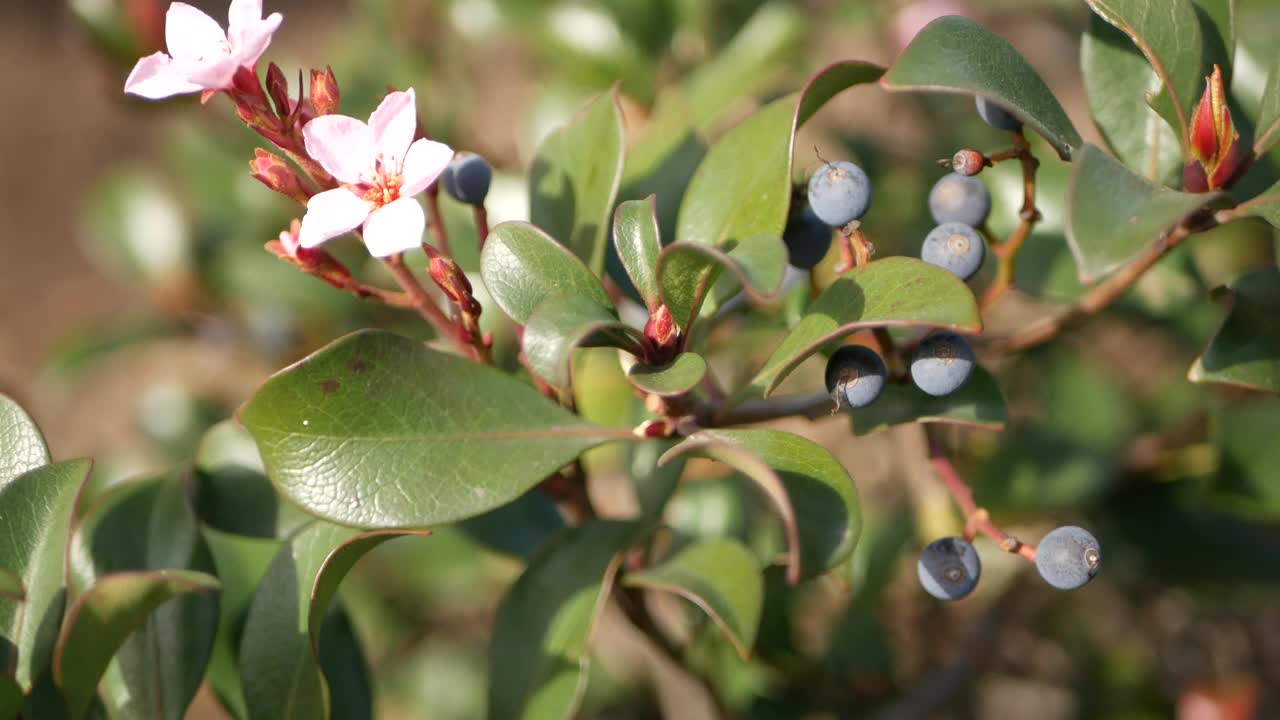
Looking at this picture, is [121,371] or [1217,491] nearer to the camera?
[1217,491]

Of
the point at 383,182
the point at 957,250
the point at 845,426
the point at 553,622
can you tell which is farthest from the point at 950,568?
the point at 845,426

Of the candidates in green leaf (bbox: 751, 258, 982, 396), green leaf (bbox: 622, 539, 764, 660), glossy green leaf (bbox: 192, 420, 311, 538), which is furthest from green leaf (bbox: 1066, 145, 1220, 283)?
glossy green leaf (bbox: 192, 420, 311, 538)

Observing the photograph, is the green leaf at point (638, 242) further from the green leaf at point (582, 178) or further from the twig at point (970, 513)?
Answer: the twig at point (970, 513)

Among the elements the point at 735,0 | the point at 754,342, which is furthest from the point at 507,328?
the point at 735,0

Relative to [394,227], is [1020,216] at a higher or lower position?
lower

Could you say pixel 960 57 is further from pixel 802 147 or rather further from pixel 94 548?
pixel 802 147

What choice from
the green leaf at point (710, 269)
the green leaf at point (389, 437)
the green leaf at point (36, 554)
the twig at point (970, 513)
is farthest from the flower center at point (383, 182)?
the twig at point (970, 513)

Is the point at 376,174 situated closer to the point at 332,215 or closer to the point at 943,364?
the point at 332,215
